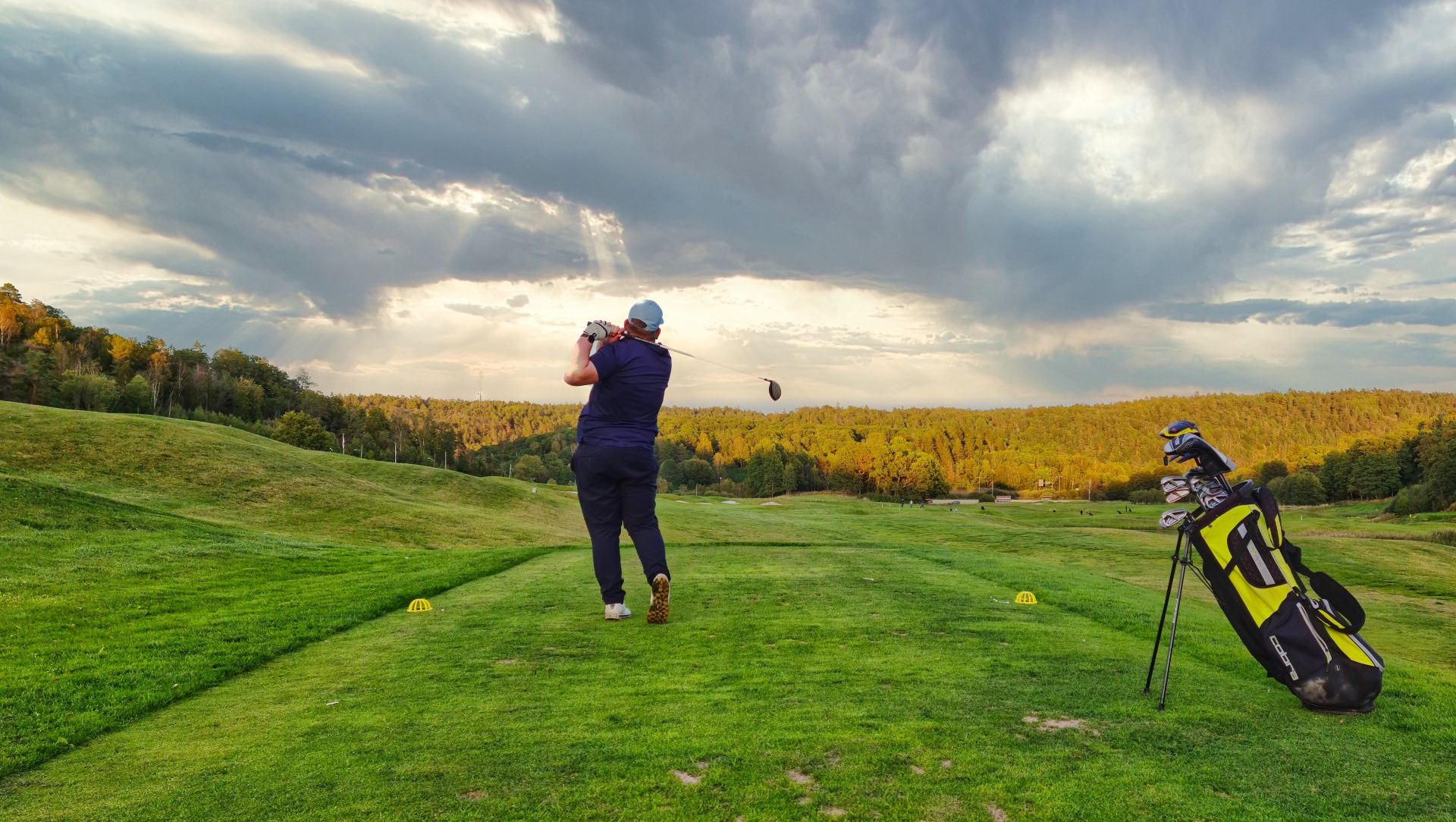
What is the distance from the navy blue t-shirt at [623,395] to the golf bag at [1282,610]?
5092 mm

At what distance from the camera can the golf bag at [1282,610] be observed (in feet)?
→ 16.2

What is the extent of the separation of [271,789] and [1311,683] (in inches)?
251

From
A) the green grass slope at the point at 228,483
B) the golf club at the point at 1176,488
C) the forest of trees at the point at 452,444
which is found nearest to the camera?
the golf club at the point at 1176,488

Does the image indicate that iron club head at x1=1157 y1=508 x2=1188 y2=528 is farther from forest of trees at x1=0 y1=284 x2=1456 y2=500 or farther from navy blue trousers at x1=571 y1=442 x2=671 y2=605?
forest of trees at x1=0 y1=284 x2=1456 y2=500

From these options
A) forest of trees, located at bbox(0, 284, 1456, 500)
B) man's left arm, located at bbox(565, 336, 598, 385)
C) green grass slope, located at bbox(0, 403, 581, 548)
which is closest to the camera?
man's left arm, located at bbox(565, 336, 598, 385)

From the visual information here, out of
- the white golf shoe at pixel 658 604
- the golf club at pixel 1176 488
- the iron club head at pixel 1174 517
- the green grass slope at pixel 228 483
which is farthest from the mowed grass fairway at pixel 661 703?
the green grass slope at pixel 228 483

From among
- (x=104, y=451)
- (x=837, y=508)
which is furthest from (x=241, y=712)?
(x=837, y=508)

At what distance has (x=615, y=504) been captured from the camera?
807 cm

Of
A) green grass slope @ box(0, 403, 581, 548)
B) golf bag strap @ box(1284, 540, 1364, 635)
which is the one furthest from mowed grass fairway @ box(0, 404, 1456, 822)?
green grass slope @ box(0, 403, 581, 548)

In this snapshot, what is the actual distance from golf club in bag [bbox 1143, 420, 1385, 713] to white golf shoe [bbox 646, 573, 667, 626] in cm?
450

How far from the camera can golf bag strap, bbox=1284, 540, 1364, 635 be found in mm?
4965

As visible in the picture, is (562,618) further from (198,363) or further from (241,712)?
(198,363)

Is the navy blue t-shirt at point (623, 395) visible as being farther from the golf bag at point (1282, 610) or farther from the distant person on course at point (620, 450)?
the golf bag at point (1282, 610)

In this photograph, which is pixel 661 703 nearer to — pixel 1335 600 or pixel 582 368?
pixel 582 368
